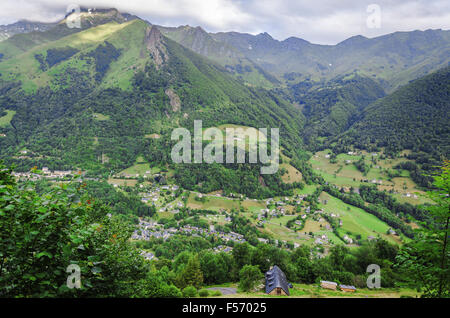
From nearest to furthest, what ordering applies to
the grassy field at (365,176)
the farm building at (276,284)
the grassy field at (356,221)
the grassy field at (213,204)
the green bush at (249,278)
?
the farm building at (276,284) < the green bush at (249,278) < the grassy field at (356,221) < the grassy field at (213,204) < the grassy field at (365,176)

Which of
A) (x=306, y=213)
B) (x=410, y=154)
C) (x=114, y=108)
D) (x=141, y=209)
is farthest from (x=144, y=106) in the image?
(x=410, y=154)

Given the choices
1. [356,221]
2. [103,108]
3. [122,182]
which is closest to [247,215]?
[356,221]

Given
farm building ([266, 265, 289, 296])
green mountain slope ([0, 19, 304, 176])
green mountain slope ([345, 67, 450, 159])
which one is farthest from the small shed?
green mountain slope ([345, 67, 450, 159])

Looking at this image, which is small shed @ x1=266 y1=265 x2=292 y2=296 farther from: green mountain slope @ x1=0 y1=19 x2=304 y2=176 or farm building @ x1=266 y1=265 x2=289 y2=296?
green mountain slope @ x1=0 y1=19 x2=304 y2=176

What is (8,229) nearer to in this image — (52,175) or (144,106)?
(52,175)

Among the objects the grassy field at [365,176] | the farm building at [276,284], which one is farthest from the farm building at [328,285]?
the grassy field at [365,176]

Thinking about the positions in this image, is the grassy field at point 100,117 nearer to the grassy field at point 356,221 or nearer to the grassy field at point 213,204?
the grassy field at point 213,204
